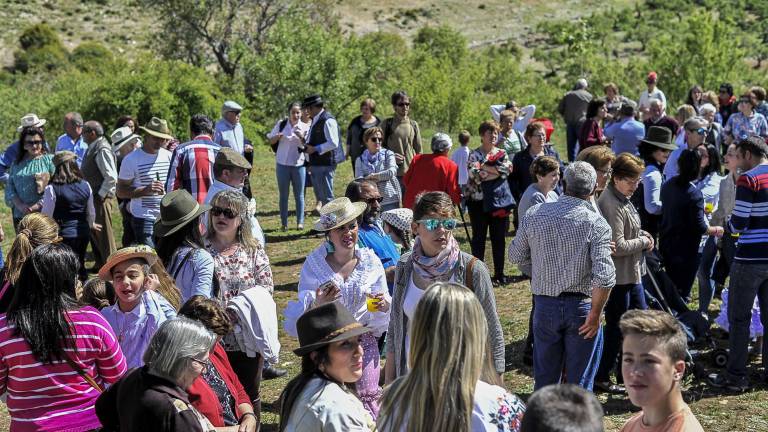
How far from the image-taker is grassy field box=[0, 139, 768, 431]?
6.88m

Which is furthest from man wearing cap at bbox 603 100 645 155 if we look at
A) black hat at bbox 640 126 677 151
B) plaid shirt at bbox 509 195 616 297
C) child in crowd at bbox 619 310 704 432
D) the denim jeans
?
child in crowd at bbox 619 310 704 432

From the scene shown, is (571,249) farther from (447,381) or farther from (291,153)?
(291,153)

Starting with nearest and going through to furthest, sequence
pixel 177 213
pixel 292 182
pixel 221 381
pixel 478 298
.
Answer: pixel 221 381, pixel 478 298, pixel 177 213, pixel 292 182

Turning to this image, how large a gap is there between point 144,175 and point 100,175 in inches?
73.8

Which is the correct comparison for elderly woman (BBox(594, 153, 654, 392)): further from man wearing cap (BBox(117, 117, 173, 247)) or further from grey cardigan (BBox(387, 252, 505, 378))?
man wearing cap (BBox(117, 117, 173, 247))

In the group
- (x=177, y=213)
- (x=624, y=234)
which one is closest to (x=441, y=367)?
(x=177, y=213)

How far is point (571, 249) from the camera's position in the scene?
6.03m

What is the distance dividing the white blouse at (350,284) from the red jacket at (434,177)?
15.3 feet

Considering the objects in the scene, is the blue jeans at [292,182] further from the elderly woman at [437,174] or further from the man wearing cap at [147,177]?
the man wearing cap at [147,177]

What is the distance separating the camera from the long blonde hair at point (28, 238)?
21.5 feet

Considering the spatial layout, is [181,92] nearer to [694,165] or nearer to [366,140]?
[366,140]

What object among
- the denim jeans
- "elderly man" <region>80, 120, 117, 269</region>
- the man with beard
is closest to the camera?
the man with beard

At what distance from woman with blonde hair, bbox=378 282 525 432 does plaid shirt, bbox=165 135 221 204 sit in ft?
19.8

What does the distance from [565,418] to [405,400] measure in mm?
928
